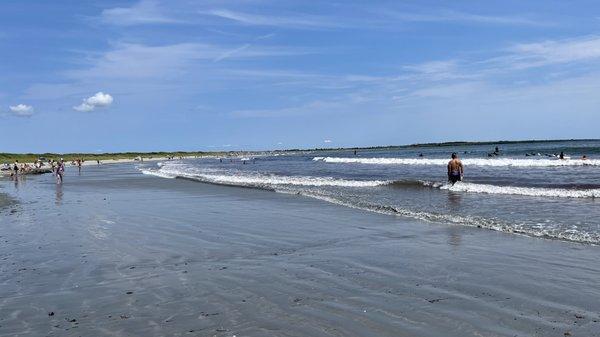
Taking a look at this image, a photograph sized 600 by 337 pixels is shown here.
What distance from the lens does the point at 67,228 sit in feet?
44.8

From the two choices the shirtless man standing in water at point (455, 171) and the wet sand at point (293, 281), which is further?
the shirtless man standing in water at point (455, 171)

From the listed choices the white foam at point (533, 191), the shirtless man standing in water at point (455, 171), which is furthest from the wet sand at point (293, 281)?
the shirtless man standing in water at point (455, 171)

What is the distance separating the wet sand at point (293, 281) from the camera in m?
5.73

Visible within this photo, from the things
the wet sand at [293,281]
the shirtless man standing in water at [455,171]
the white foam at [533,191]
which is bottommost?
the white foam at [533,191]

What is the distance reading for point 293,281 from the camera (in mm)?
7680

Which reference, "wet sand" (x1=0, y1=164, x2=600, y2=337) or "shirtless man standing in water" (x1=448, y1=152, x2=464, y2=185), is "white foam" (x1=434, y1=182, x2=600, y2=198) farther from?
"wet sand" (x1=0, y1=164, x2=600, y2=337)

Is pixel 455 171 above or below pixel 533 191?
above

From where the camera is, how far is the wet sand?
5.73 m

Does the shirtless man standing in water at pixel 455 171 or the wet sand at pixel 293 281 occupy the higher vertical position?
the shirtless man standing in water at pixel 455 171

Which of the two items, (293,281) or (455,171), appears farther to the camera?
(455,171)

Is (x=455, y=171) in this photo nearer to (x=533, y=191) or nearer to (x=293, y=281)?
(x=533, y=191)

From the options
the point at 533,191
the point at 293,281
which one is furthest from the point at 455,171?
the point at 293,281

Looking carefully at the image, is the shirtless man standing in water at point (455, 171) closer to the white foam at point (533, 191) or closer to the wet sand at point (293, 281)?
the white foam at point (533, 191)

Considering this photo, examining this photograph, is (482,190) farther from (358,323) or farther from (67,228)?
(358,323)
